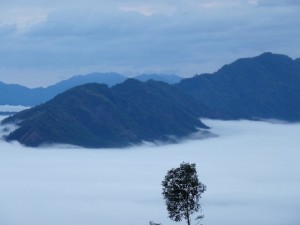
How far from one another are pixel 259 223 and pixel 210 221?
15593mm

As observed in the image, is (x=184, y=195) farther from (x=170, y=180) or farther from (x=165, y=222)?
(x=165, y=222)

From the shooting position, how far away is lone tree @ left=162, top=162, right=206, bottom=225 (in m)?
80.9

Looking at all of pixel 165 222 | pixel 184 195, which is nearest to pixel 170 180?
pixel 184 195

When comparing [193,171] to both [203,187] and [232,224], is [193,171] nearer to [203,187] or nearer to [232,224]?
[203,187]

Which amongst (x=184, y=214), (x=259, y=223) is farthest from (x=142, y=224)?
(x=184, y=214)

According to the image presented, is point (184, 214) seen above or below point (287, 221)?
below

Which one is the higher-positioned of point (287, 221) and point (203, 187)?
point (287, 221)

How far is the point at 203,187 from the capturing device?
270 ft

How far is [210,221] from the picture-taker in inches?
7746

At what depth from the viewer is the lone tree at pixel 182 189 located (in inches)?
3184

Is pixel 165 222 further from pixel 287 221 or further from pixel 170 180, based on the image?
pixel 170 180

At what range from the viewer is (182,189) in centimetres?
8106

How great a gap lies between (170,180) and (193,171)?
331cm

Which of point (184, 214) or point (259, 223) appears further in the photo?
point (259, 223)
